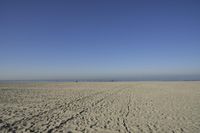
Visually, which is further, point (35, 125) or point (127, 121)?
point (127, 121)

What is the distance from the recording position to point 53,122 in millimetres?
6484

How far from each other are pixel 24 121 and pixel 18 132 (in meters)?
1.29

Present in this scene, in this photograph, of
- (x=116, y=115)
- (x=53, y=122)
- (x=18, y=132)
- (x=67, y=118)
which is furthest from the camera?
(x=116, y=115)

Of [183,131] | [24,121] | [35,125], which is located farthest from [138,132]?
[24,121]

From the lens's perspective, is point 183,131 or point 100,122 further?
point 100,122

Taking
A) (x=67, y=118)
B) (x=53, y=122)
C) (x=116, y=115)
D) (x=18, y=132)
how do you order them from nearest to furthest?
(x=18, y=132) < (x=53, y=122) < (x=67, y=118) < (x=116, y=115)

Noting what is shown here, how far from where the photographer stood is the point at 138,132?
547cm

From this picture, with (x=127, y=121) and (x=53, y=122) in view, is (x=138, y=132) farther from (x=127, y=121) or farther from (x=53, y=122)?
(x=53, y=122)

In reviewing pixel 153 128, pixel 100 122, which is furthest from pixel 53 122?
pixel 153 128

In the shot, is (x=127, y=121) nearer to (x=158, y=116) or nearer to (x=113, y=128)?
(x=113, y=128)

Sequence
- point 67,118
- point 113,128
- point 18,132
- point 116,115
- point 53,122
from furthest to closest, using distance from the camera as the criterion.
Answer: point 116,115 < point 67,118 < point 53,122 < point 113,128 < point 18,132

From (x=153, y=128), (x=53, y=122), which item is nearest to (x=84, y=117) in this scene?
(x=53, y=122)

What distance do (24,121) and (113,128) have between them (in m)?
4.06

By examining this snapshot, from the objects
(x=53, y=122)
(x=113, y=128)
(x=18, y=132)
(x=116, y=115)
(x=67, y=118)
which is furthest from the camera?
(x=116, y=115)
